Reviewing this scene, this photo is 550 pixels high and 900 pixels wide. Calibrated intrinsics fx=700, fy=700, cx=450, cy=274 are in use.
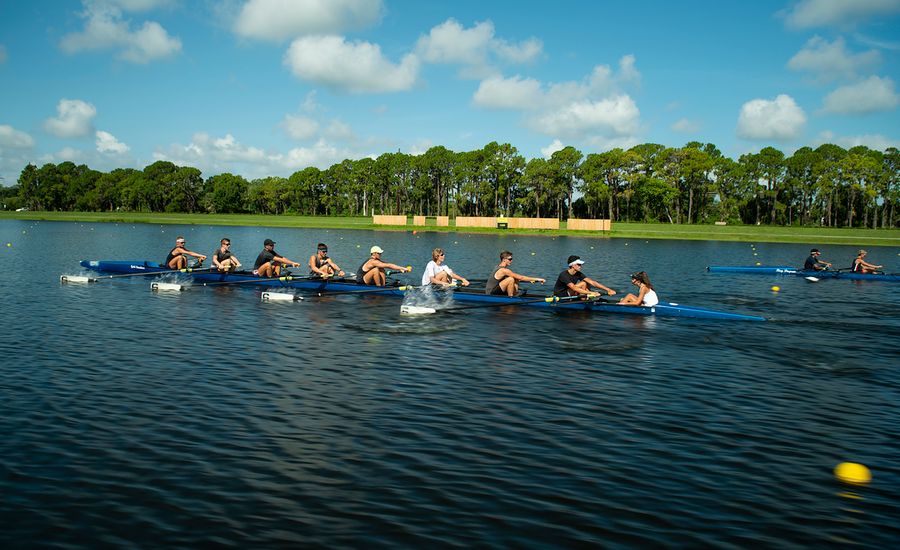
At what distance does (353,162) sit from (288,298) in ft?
363

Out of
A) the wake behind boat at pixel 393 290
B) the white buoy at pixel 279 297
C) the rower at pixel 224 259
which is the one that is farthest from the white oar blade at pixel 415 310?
the rower at pixel 224 259

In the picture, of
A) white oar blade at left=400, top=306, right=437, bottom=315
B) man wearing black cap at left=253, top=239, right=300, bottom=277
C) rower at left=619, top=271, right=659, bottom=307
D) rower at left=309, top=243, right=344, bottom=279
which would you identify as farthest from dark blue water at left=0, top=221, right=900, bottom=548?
man wearing black cap at left=253, top=239, right=300, bottom=277

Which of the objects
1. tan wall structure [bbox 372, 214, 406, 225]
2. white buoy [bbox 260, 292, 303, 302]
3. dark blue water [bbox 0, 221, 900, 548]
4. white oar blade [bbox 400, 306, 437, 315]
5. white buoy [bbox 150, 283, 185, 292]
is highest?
tan wall structure [bbox 372, 214, 406, 225]

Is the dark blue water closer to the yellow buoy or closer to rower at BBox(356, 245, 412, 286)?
the yellow buoy

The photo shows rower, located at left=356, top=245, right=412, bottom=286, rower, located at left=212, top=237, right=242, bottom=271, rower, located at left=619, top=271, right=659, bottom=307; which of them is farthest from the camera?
rower, located at left=212, top=237, right=242, bottom=271

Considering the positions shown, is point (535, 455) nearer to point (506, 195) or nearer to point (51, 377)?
point (51, 377)

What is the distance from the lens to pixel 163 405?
1136 centimetres

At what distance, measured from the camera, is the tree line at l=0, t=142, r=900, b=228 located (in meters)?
105

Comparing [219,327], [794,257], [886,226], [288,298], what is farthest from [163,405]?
[886,226]

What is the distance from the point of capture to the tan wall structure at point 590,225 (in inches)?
3686

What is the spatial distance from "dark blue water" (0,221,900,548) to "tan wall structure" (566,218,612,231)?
7392cm

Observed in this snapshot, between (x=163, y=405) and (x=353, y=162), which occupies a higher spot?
(x=353, y=162)

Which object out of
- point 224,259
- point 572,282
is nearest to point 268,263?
point 224,259

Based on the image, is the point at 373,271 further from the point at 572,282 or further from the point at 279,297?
the point at 572,282
